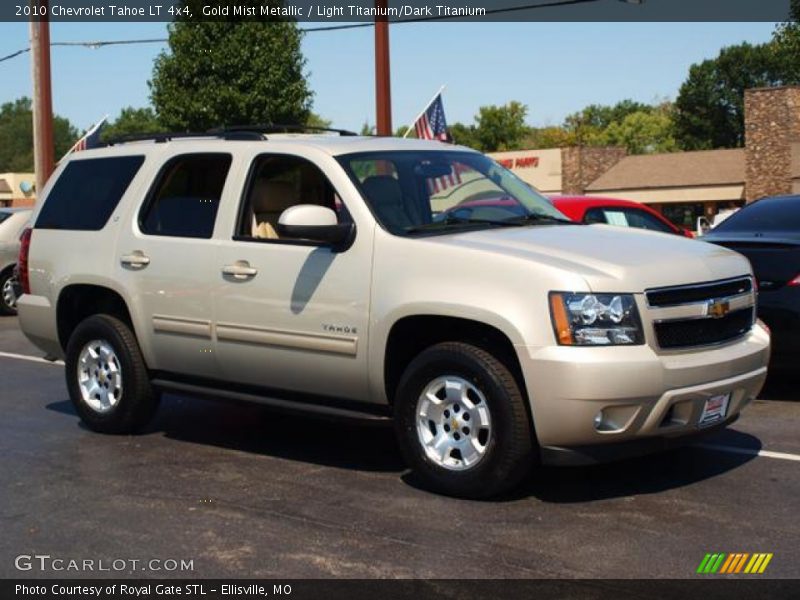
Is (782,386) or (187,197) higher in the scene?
(187,197)

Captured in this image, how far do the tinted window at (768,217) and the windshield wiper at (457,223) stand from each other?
10.9 ft

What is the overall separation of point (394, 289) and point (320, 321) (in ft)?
1.77

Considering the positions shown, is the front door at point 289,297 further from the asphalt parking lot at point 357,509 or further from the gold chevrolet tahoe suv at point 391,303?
the asphalt parking lot at point 357,509

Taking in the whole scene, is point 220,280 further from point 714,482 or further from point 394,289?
point 714,482

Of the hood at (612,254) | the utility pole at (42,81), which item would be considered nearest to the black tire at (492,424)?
the hood at (612,254)

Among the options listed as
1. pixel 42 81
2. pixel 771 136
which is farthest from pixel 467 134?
pixel 42 81

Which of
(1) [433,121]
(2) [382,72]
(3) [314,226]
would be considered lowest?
(3) [314,226]

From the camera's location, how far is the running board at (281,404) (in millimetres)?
6109

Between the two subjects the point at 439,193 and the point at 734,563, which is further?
the point at 439,193

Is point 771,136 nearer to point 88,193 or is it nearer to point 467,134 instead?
point 88,193

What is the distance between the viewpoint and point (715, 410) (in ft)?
18.6

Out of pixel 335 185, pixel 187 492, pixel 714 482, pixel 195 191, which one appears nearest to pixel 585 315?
pixel 714 482

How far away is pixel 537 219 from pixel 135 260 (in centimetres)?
256

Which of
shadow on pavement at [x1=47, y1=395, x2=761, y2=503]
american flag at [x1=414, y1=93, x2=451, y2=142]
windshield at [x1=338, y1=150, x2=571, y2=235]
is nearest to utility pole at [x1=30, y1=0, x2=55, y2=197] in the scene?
american flag at [x1=414, y1=93, x2=451, y2=142]
